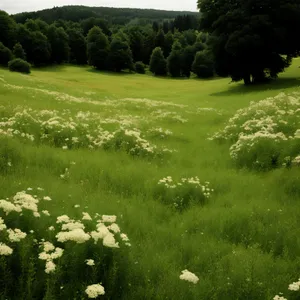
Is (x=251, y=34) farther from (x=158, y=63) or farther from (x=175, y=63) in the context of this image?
(x=158, y=63)

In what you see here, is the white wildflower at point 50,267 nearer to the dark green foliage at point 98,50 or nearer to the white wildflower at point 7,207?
the white wildflower at point 7,207

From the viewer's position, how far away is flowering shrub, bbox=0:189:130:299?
14.5 ft

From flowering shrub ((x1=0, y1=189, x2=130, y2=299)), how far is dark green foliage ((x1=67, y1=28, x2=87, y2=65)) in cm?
9689

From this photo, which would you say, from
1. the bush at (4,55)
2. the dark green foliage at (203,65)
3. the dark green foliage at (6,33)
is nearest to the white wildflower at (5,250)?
A: the bush at (4,55)

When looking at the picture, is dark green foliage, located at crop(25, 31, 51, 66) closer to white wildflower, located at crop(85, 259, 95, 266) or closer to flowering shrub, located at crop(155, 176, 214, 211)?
flowering shrub, located at crop(155, 176, 214, 211)

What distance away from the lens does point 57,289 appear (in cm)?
451

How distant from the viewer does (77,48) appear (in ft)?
316

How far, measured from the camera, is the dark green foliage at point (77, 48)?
96.2 meters

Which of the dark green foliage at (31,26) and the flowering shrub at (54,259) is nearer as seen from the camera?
the flowering shrub at (54,259)

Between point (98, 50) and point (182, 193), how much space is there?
8158cm

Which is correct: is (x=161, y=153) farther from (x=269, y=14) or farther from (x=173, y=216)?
(x=269, y=14)

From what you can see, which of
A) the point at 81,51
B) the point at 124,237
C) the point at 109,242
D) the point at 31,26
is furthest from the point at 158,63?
the point at 109,242

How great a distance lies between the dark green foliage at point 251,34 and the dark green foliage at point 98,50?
44.6 metres

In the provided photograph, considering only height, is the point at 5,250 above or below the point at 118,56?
below
